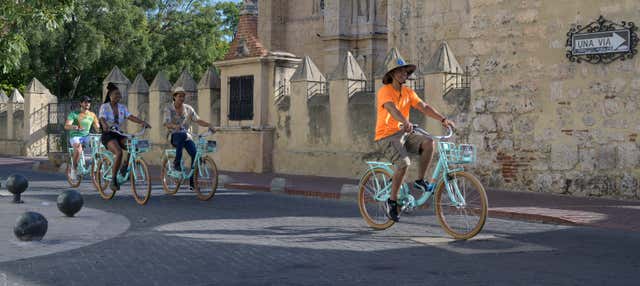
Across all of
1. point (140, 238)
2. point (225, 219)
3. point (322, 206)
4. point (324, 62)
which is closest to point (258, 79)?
point (322, 206)

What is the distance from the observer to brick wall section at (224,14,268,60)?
68.2 feet

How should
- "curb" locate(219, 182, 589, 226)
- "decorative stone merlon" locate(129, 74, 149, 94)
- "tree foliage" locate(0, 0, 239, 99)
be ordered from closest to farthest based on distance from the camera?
"curb" locate(219, 182, 589, 226) → "decorative stone merlon" locate(129, 74, 149, 94) → "tree foliage" locate(0, 0, 239, 99)

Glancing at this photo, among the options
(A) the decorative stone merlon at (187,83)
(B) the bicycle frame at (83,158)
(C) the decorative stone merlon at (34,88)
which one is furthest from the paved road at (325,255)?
(C) the decorative stone merlon at (34,88)

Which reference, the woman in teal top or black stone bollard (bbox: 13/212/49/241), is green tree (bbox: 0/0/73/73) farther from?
black stone bollard (bbox: 13/212/49/241)

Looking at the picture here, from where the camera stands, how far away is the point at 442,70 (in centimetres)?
1641

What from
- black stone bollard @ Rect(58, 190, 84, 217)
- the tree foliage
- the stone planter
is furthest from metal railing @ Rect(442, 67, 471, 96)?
the tree foliage

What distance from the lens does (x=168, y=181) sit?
13.9 m

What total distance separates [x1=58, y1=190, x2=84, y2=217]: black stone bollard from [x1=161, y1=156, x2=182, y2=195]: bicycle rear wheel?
8.78 feet

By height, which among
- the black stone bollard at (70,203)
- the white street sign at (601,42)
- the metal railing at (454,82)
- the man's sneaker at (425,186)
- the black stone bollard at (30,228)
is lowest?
the black stone bollard at (30,228)

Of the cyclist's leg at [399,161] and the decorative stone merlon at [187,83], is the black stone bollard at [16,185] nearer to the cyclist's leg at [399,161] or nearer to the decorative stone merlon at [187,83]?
the cyclist's leg at [399,161]

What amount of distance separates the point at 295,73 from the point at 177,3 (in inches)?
1195

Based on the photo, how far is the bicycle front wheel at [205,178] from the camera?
12.7 meters

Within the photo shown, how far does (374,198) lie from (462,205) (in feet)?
4.61

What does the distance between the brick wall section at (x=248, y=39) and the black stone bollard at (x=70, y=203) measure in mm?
10589
